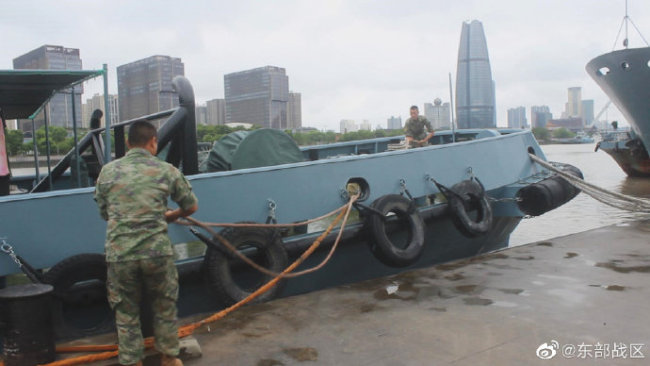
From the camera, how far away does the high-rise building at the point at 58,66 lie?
5.06 m

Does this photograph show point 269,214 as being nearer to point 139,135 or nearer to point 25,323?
point 139,135

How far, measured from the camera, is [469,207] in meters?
6.54

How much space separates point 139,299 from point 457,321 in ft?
7.23

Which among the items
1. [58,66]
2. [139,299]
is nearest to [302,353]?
[139,299]

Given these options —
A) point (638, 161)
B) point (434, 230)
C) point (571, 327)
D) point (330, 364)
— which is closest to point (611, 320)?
point (571, 327)

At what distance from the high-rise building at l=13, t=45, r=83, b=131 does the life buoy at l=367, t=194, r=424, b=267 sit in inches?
116

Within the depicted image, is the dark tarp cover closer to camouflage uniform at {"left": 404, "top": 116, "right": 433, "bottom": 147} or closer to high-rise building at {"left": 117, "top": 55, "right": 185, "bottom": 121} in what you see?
high-rise building at {"left": 117, "top": 55, "right": 185, "bottom": 121}

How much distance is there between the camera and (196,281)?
448 centimetres

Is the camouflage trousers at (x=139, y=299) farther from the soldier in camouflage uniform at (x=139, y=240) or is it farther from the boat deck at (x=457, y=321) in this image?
the boat deck at (x=457, y=321)

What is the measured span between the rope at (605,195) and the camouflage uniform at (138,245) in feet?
20.2

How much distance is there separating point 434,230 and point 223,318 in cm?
316

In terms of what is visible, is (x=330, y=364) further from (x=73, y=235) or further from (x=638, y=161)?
(x=638, y=161)

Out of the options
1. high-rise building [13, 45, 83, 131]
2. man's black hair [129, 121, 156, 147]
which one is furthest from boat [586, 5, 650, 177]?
man's black hair [129, 121, 156, 147]

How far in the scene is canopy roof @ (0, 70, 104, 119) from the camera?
4.44 meters
